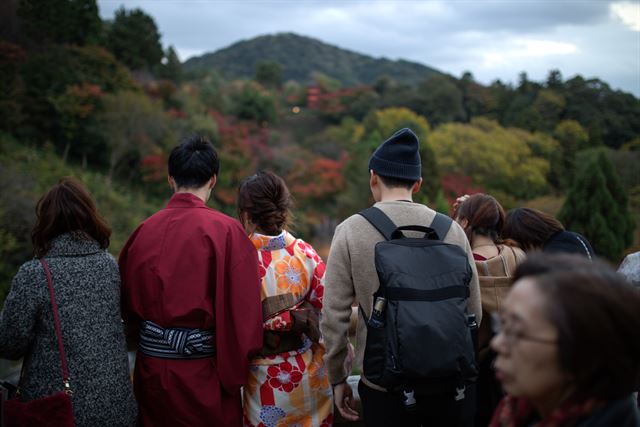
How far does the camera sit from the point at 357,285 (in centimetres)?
185

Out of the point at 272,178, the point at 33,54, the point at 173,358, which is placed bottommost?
the point at 173,358

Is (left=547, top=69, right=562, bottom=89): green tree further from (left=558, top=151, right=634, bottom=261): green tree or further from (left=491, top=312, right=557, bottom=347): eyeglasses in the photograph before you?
(left=491, top=312, right=557, bottom=347): eyeglasses

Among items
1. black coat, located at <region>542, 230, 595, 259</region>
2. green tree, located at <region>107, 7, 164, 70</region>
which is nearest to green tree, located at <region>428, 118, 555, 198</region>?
green tree, located at <region>107, 7, 164, 70</region>

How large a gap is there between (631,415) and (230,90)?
27.2m

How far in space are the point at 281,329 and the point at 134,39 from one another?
2162 centimetres

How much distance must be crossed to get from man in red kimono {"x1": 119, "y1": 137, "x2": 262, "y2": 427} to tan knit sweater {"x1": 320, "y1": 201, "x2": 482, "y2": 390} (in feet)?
1.01

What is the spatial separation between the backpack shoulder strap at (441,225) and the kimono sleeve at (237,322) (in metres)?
0.72

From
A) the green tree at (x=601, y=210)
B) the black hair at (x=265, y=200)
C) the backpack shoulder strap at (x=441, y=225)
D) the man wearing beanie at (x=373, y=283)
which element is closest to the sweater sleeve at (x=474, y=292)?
Answer: the man wearing beanie at (x=373, y=283)

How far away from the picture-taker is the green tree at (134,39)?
20.5m

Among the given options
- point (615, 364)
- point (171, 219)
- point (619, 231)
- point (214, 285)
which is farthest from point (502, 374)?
point (619, 231)

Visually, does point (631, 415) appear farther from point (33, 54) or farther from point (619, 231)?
point (33, 54)

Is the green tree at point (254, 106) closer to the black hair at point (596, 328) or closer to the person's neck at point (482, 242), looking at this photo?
the person's neck at point (482, 242)

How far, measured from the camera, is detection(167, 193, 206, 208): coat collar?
2035 millimetres

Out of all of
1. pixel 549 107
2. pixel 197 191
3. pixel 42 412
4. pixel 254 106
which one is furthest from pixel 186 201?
pixel 549 107
